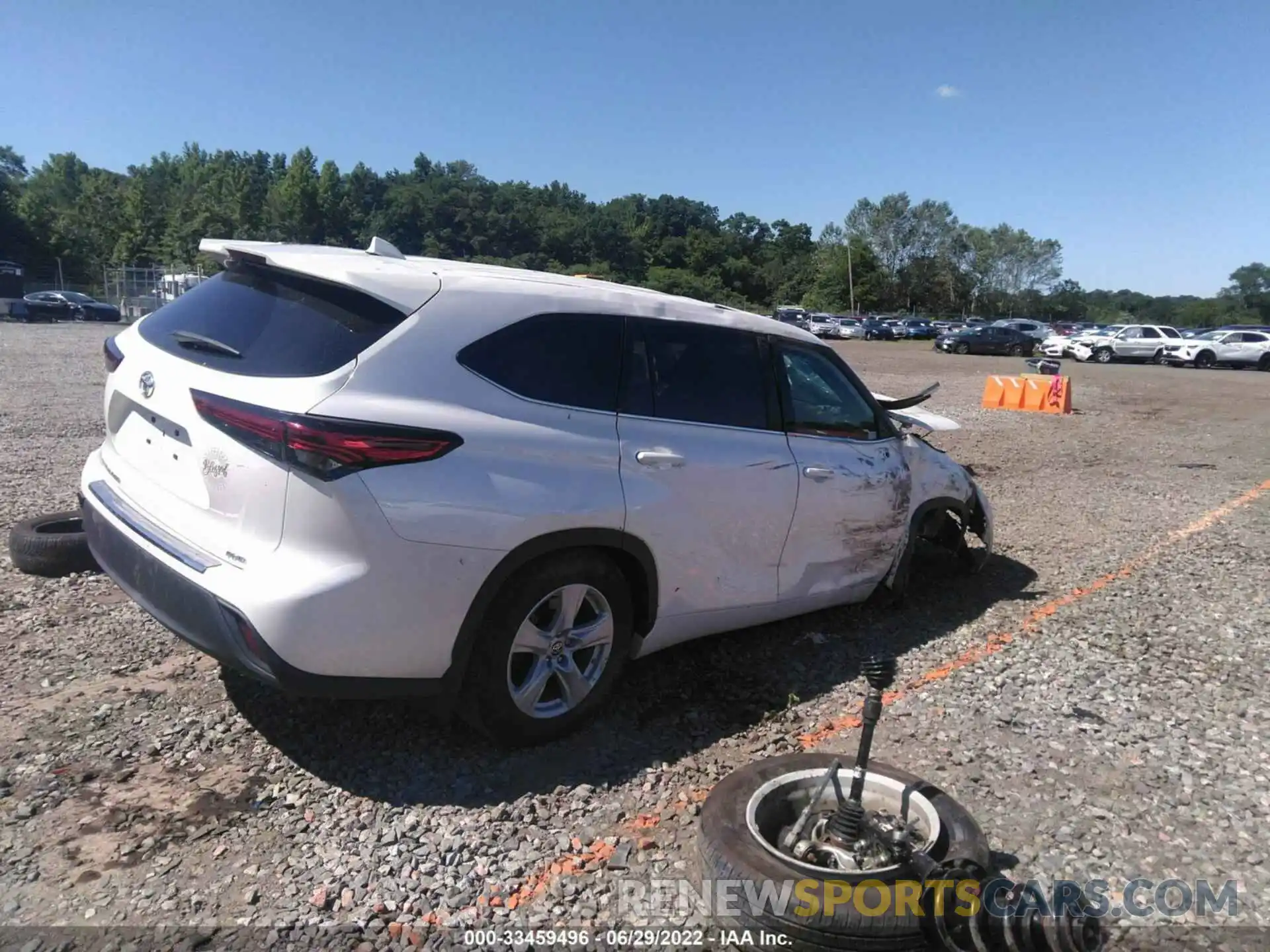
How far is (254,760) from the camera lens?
10.8ft

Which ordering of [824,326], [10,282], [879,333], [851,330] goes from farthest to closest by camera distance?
[851,330], [824,326], [879,333], [10,282]

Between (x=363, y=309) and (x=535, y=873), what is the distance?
1949 mm

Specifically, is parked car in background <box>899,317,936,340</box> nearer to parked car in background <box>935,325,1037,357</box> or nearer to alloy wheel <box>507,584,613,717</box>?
parked car in background <box>935,325,1037,357</box>

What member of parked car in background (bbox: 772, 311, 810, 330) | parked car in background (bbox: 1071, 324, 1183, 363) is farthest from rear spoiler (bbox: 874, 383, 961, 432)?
parked car in background (bbox: 772, 311, 810, 330)

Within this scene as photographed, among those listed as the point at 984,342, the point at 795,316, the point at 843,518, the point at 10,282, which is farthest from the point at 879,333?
the point at 843,518

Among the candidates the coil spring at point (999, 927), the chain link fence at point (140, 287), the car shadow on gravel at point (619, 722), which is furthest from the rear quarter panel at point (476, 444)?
the chain link fence at point (140, 287)

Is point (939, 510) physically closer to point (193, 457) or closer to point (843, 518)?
point (843, 518)

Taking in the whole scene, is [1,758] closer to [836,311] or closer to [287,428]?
[287,428]

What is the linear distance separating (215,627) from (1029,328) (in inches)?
1986

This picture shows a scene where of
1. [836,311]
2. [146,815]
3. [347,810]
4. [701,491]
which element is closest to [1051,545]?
[701,491]

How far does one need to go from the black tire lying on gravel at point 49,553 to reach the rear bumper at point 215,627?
181 cm

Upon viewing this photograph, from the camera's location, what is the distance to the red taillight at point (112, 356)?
12.3 feet

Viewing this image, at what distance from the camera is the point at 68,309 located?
4206 cm

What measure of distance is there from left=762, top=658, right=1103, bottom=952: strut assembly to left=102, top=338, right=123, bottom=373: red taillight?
325 centimetres
